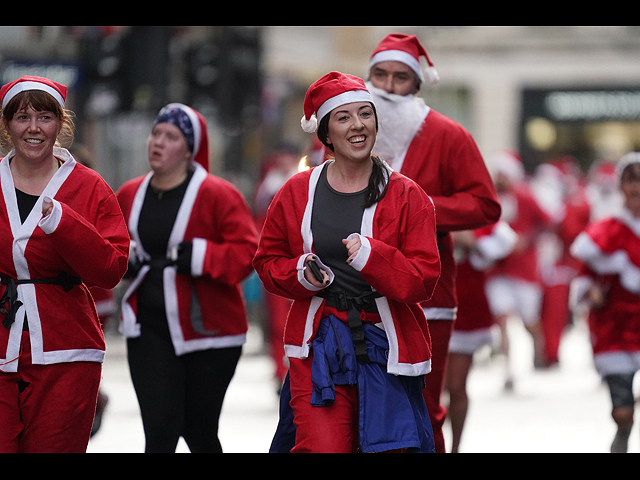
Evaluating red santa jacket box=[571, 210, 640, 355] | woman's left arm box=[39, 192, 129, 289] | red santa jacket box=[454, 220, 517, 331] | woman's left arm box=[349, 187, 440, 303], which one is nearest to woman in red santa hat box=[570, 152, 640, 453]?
red santa jacket box=[571, 210, 640, 355]

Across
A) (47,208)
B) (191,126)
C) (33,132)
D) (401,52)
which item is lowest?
(47,208)

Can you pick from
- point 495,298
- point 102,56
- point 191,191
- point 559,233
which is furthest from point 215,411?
point 559,233

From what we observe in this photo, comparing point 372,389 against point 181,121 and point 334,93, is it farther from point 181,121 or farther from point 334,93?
point 181,121

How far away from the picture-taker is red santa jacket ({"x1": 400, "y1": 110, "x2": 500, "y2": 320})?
6164 mm

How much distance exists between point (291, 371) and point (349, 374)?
29cm

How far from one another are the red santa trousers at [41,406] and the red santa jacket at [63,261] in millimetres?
44

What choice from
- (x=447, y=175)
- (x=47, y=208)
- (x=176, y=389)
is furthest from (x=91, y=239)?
(x=447, y=175)

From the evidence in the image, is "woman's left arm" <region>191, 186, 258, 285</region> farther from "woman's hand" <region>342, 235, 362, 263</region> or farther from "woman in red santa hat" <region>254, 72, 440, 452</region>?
"woman's hand" <region>342, 235, 362, 263</region>

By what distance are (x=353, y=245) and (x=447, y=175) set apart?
184 cm

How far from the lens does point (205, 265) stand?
612cm

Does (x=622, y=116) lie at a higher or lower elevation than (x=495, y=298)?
higher

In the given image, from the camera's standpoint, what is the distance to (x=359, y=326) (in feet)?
15.4

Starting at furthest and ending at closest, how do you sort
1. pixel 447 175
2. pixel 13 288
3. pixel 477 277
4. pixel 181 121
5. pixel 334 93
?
pixel 477 277 → pixel 181 121 → pixel 447 175 → pixel 334 93 → pixel 13 288

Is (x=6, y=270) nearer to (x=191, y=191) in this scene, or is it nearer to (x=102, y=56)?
(x=191, y=191)
